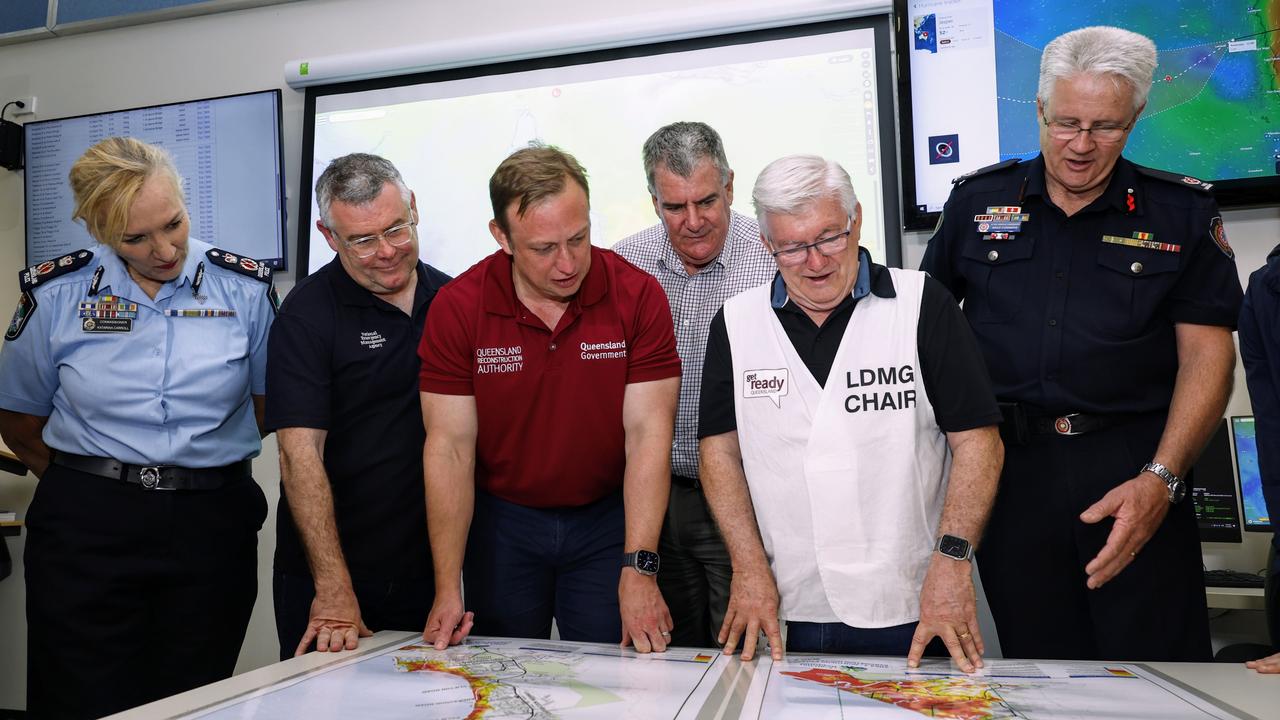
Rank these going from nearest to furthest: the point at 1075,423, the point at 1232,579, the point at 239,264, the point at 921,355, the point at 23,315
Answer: the point at 921,355 < the point at 1075,423 < the point at 23,315 < the point at 239,264 < the point at 1232,579

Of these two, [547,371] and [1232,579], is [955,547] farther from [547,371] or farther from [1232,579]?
[1232,579]

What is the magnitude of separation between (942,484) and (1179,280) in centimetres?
68

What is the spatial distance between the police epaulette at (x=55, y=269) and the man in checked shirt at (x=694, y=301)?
52.9 inches

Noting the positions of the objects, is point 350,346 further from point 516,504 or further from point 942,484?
point 942,484

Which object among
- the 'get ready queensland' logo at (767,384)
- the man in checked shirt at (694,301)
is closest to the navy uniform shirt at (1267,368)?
the 'get ready queensland' logo at (767,384)

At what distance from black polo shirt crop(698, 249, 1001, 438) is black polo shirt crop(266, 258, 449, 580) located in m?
0.72

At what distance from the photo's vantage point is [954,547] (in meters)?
1.51

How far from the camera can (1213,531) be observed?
2635mm

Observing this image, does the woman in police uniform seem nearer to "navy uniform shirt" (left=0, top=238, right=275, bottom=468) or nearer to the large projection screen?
"navy uniform shirt" (left=0, top=238, right=275, bottom=468)

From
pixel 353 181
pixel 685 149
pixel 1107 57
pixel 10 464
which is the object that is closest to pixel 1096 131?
pixel 1107 57

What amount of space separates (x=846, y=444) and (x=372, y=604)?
1.11m

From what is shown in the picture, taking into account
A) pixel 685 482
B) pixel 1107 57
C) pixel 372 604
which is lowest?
pixel 372 604

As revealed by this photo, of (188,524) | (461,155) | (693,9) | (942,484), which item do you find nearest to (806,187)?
(942,484)

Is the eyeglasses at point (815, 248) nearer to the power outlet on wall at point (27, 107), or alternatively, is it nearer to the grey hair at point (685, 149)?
the grey hair at point (685, 149)
